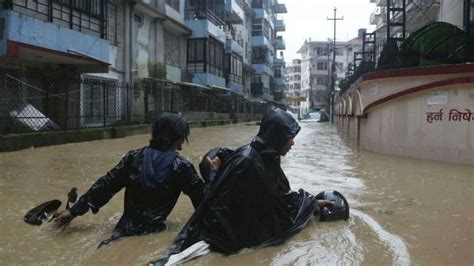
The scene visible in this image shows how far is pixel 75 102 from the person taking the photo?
16.4m

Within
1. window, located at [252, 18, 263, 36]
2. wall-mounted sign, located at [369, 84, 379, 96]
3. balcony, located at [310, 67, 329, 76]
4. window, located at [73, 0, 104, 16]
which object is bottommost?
wall-mounted sign, located at [369, 84, 379, 96]

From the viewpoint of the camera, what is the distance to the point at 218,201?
A: 3.73 metres

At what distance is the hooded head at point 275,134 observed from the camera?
12.9ft

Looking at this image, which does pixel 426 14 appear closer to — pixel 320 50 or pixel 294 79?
pixel 320 50

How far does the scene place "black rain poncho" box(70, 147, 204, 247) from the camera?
4.05 metres

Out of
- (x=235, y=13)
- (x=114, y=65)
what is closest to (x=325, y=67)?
(x=235, y=13)

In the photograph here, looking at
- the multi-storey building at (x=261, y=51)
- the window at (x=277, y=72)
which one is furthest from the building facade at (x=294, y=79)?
the multi-storey building at (x=261, y=51)

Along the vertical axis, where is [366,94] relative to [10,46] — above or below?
below

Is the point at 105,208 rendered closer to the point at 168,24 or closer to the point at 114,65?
the point at 114,65

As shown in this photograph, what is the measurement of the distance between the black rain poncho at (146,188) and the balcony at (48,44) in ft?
32.1

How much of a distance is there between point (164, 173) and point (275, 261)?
112 cm

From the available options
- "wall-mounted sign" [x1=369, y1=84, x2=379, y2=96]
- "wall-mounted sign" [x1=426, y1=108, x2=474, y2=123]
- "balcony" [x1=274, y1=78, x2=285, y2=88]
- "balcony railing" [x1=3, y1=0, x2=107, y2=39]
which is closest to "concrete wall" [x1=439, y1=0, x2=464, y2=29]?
"wall-mounted sign" [x1=369, y1=84, x2=379, y2=96]

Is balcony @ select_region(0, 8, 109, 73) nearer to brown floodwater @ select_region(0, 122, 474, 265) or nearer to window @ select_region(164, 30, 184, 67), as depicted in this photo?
brown floodwater @ select_region(0, 122, 474, 265)

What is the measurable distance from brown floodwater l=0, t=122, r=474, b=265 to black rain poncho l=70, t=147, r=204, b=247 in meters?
0.15
